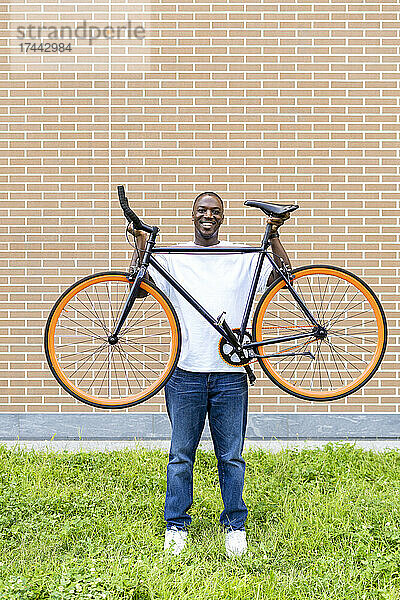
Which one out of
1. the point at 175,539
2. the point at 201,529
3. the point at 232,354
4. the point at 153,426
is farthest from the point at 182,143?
the point at 175,539

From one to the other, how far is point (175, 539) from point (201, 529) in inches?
14.6

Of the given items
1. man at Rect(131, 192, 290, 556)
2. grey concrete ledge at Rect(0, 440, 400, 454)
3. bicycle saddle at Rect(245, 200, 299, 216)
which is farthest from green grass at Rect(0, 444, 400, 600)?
bicycle saddle at Rect(245, 200, 299, 216)

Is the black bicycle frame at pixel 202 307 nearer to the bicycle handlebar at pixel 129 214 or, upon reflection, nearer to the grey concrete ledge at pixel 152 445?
the bicycle handlebar at pixel 129 214

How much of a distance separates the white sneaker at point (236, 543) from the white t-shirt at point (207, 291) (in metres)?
0.98

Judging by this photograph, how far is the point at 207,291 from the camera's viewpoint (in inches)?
178

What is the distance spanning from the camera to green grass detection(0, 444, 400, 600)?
4172 millimetres

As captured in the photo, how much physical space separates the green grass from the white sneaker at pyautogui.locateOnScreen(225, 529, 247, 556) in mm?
55

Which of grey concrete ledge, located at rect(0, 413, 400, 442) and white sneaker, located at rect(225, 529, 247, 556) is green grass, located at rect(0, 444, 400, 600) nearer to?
white sneaker, located at rect(225, 529, 247, 556)

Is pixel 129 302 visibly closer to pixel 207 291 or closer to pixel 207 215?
pixel 207 291

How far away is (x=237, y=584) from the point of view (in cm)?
419

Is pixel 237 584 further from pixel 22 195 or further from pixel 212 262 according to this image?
pixel 22 195

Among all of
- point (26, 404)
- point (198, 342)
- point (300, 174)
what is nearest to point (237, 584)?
point (198, 342)

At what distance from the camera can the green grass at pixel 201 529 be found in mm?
4172

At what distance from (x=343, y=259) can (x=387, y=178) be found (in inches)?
31.4
